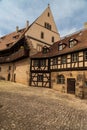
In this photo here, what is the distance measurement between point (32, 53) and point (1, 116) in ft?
62.4

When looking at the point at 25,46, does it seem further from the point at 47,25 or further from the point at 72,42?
the point at 72,42

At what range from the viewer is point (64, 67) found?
83.7ft

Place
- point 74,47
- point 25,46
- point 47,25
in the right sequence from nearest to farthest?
1. point 74,47
2. point 25,46
3. point 47,25

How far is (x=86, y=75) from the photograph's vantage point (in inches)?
872

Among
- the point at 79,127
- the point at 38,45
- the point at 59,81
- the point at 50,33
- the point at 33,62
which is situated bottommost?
the point at 79,127

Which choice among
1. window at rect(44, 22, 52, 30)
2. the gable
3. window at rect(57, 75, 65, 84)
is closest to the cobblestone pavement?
window at rect(57, 75, 65, 84)

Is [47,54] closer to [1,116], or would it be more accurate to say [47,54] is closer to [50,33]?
[50,33]

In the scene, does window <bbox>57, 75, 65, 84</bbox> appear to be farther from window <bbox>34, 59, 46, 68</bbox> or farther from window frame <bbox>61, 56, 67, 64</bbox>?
window <bbox>34, 59, 46, 68</bbox>

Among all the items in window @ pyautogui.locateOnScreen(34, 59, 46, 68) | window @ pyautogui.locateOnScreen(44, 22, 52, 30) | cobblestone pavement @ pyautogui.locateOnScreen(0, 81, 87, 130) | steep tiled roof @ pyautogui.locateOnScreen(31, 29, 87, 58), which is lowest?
cobblestone pavement @ pyautogui.locateOnScreen(0, 81, 87, 130)

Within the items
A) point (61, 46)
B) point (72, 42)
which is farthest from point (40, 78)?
point (72, 42)

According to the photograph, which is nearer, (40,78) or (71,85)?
(71,85)

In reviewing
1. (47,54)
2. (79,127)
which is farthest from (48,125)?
(47,54)

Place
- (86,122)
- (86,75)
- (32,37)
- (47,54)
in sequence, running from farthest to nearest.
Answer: (32,37) < (47,54) < (86,75) < (86,122)

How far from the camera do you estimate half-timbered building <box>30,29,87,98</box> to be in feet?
74.7
